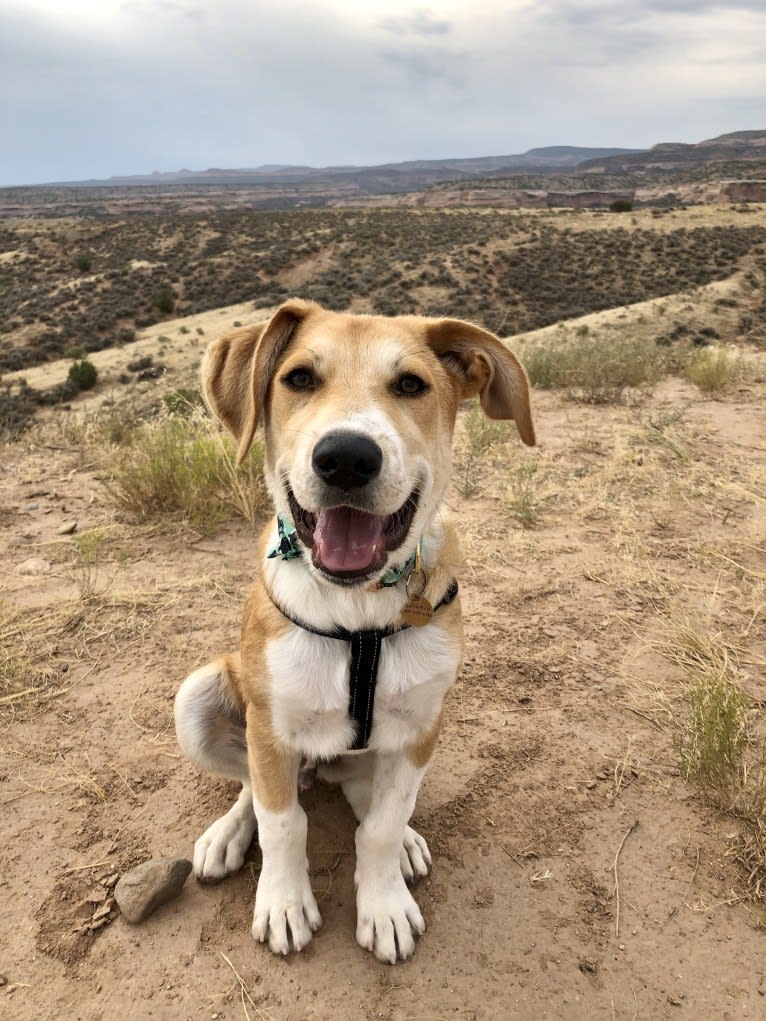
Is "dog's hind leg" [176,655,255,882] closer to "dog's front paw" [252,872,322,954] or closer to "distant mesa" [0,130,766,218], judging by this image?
"dog's front paw" [252,872,322,954]

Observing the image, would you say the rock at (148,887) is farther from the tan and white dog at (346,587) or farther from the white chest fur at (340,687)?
the white chest fur at (340,687)

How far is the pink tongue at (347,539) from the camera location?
2008 millimetres

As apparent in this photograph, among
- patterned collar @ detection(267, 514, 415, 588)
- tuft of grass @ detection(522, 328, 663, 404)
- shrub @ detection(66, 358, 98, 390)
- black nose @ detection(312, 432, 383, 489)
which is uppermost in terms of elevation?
black nose @ detection(312, 432, 383, 489)

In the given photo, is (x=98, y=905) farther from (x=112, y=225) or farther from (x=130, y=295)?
(x=112, y=225)

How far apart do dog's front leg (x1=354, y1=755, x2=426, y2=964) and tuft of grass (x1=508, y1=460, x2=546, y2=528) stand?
298cm

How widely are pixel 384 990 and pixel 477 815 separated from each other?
0.81m

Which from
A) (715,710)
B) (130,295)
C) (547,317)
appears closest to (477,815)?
(715,710)

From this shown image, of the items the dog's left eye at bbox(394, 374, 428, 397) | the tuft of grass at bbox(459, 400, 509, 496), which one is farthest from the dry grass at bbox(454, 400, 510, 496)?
the dog's left eye at bbox(394, 374, 428, 397)

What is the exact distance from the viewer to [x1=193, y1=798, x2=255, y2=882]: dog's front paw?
2473 millimetres

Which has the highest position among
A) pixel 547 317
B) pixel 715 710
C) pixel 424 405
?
pixel 424 405

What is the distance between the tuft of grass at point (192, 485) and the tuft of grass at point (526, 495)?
1.94 m

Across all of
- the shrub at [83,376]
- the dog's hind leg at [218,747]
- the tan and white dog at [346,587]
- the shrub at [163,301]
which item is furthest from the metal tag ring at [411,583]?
the shrub at [163,301]

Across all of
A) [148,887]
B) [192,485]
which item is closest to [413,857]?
[148,887]

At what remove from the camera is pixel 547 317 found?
29.6 meters
